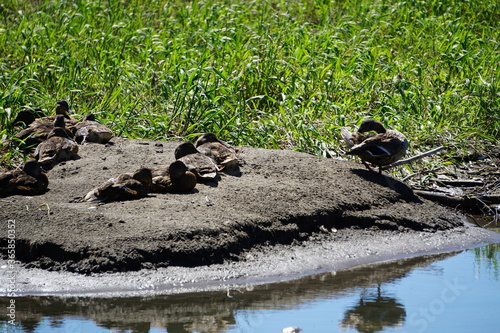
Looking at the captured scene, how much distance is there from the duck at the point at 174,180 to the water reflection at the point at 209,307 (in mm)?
1372

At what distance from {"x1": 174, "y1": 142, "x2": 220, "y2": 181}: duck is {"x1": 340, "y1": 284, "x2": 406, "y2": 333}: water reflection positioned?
2.02m

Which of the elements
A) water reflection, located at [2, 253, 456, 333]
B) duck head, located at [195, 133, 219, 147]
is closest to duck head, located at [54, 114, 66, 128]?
duck head, located at [195, 133, 219, 147]

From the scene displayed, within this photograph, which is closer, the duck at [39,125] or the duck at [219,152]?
the duck at [219,152]

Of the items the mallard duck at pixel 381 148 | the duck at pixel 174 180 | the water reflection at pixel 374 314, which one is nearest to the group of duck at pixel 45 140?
the duck at pixel 174 180

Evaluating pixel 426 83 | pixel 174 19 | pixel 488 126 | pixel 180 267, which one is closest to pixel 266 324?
pixel 180 267

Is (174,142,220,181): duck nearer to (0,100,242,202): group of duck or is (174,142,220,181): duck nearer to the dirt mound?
(0,100,242,202): group of duck

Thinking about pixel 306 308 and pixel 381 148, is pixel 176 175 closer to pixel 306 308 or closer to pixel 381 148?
pixel 306 308

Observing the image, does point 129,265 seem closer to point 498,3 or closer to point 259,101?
point 259,101

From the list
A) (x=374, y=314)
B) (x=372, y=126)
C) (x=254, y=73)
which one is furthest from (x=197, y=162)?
(x=254, y=73)

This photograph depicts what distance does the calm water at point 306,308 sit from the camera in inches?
166

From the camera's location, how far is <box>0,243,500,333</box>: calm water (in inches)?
166

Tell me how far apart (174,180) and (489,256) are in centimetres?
287

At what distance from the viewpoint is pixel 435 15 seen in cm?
1320

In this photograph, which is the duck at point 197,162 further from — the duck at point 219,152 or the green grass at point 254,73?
the green grass at point 254,73
